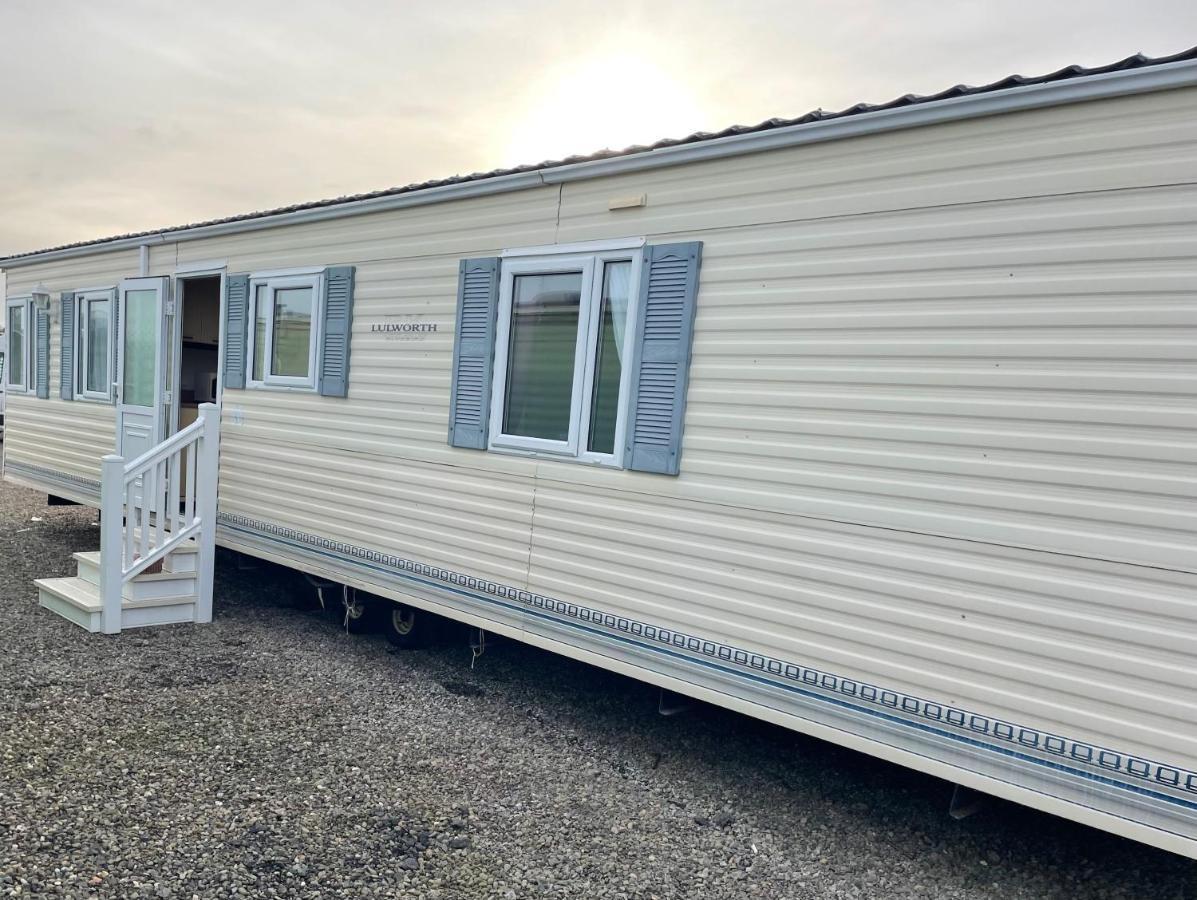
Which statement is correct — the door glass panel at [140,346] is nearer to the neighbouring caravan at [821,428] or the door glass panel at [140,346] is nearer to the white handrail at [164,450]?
the white handrail at [164,450]

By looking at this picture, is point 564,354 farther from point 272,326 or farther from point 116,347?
point 116,347

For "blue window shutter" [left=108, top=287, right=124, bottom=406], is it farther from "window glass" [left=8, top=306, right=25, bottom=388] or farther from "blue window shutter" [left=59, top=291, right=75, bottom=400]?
"window glass" [left=8, top=306, right=25, bottom=388]

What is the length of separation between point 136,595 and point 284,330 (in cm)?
199

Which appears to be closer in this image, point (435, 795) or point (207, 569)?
point (435, 795)

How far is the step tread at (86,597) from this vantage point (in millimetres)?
5325

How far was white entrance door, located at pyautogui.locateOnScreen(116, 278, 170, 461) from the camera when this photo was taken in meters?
6.75

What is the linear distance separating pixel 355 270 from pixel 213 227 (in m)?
1.74

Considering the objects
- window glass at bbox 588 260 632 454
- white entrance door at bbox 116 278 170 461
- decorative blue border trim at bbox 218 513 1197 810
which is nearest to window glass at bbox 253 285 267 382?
white entrance door at bbox 116 278 170 461

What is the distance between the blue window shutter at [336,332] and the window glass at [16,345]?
5.26 m

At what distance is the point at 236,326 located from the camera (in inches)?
241

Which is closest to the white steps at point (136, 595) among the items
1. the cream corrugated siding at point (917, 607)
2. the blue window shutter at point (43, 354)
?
the cream corrugated siding at point (917, 607)

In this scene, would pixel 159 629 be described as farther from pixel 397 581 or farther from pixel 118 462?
pixel 397 581

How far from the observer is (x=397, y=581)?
4.87m

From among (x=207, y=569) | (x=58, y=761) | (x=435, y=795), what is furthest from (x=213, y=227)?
(x=435, y=795)
